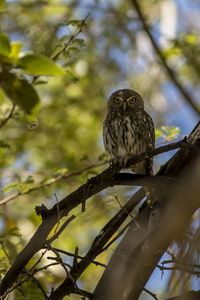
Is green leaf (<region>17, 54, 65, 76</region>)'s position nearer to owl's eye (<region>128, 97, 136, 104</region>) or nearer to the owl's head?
the owl's head

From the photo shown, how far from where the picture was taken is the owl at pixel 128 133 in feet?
16.2

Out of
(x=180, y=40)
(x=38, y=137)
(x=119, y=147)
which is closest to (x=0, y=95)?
(x=119, y=147)

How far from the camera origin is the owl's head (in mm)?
5301

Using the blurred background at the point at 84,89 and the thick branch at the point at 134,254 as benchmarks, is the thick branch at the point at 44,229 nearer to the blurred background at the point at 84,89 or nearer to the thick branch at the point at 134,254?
the thick branch at the point at 134,254

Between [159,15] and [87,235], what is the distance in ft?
18.6

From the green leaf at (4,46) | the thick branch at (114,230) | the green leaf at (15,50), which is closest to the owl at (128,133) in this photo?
the thick branch at (114,230)

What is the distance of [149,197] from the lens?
3.53 m

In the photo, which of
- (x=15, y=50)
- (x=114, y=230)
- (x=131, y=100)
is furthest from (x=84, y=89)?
(x=15, y=50)

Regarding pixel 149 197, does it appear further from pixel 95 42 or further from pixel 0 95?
pixel 95 42

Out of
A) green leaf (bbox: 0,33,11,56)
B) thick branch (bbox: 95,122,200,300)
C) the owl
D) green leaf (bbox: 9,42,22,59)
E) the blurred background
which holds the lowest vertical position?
thick branch (bbox: 95,122,200,300)

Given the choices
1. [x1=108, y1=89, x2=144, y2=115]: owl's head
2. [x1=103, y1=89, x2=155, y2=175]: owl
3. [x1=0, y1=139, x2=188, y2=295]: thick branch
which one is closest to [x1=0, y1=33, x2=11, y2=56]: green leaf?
[x1=0, y1=139, x2=188, y2=295]: thick branch

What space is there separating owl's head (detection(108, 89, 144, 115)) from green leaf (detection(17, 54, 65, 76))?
3555mm

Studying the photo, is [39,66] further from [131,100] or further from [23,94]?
[131,100]

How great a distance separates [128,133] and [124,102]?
0.55 metres
